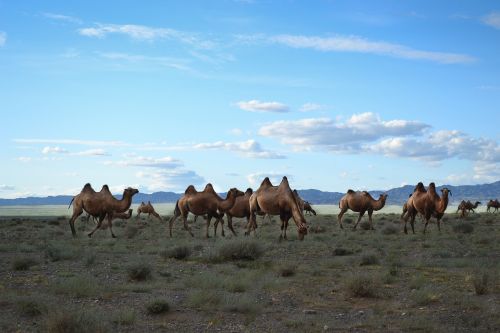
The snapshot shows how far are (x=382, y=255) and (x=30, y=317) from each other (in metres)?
11.3

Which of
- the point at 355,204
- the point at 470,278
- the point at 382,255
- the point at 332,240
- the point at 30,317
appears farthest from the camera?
the point at 355,204

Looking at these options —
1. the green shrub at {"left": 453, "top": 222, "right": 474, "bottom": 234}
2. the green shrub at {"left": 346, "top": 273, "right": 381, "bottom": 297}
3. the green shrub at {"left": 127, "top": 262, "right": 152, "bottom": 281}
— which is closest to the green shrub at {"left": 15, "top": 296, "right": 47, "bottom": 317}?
the green shrub at {"left": 127, "top": 262, "right": 152, "bottom": 281}

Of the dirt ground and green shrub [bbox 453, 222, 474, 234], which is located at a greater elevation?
green shrub [bbox 453, 222, 474, 234]

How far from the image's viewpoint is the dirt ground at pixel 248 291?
9.03 m

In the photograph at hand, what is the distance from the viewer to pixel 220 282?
12062mm

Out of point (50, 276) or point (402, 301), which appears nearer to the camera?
point (402, 301)

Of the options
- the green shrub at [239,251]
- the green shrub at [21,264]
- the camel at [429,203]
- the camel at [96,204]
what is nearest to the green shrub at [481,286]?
the green shrub at [239,251]

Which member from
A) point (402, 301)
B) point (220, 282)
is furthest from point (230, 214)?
point (402, 301)

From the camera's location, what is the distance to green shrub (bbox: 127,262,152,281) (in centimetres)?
1288

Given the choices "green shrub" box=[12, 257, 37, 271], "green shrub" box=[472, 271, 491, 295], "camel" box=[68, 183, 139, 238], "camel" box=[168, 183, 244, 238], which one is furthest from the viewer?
"camel" box=[68, 183, 139, 238]

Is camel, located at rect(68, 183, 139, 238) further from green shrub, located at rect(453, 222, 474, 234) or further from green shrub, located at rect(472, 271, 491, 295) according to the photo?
green shrub, located at rect(472, 271, 491, 295)

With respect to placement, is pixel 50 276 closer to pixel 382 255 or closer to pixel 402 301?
pixel 402 301

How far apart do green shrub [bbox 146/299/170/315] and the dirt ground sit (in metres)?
0.03

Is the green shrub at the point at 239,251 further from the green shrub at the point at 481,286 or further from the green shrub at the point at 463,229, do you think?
the green shrub at the point at 463,229
